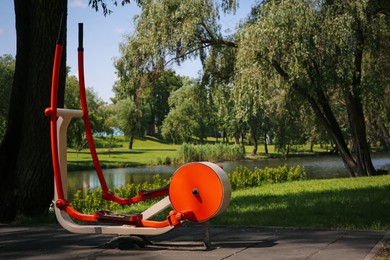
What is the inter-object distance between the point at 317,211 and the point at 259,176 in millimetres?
8583

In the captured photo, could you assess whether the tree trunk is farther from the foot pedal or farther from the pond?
the pond

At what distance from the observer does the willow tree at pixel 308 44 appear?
1408 cm

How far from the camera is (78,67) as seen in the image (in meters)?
6.26

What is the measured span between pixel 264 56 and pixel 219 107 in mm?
4343

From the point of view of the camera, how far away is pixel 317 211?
8.08m

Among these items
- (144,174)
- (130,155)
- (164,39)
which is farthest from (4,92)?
(130,155)

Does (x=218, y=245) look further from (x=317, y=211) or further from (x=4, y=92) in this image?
(x=4, y=92)

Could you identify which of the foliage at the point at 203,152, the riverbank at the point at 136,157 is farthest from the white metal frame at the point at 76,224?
the foliage at the point at 203,152

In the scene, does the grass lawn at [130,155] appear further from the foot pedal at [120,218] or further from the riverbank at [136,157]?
the foot pedal at [120,218]

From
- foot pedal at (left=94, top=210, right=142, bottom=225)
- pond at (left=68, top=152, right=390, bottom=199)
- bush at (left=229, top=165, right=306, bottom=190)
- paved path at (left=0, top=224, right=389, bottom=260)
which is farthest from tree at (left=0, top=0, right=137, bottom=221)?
pond at (left=68, top=152, right=390, bottom=199)

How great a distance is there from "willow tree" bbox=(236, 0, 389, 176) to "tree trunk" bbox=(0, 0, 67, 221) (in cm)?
685

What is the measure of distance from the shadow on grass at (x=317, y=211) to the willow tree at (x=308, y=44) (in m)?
4.55

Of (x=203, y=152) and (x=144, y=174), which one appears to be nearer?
(x=144, y=174)

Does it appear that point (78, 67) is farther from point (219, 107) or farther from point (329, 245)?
point (219, 107)
